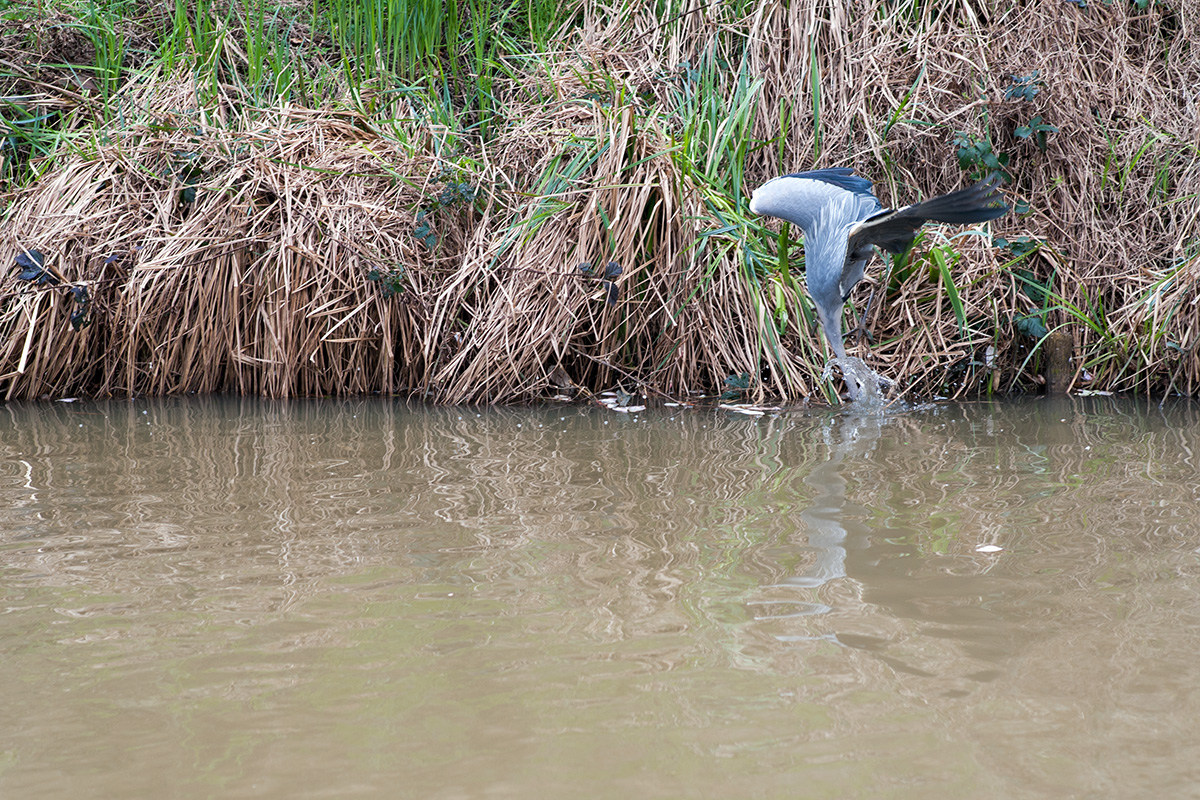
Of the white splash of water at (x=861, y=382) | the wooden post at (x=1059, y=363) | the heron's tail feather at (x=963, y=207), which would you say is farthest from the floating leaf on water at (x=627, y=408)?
the wooden post at (x=1059, y=363)

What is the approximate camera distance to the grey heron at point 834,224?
131 inches

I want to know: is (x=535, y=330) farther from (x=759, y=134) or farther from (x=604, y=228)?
(x=759, y=134)

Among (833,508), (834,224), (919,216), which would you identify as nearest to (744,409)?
(834,224)

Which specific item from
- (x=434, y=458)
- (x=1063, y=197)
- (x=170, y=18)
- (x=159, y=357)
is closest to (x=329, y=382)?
(x=159, y=357)

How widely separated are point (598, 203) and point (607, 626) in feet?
10.2

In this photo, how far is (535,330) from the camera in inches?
172

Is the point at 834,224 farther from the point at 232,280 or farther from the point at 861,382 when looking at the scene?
the point at 232,280

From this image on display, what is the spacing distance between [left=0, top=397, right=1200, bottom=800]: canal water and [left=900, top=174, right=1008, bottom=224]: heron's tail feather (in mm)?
687

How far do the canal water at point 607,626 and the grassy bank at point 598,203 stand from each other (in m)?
1.48

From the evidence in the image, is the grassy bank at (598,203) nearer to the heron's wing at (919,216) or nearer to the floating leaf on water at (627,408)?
the floating leaf on water at (627,408)

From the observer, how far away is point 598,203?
14.7 feet

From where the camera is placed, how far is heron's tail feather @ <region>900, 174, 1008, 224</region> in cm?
295

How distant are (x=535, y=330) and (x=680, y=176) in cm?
92

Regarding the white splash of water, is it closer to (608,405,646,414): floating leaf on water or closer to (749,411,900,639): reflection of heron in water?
(749,411,900,639): reflection of heron in water
